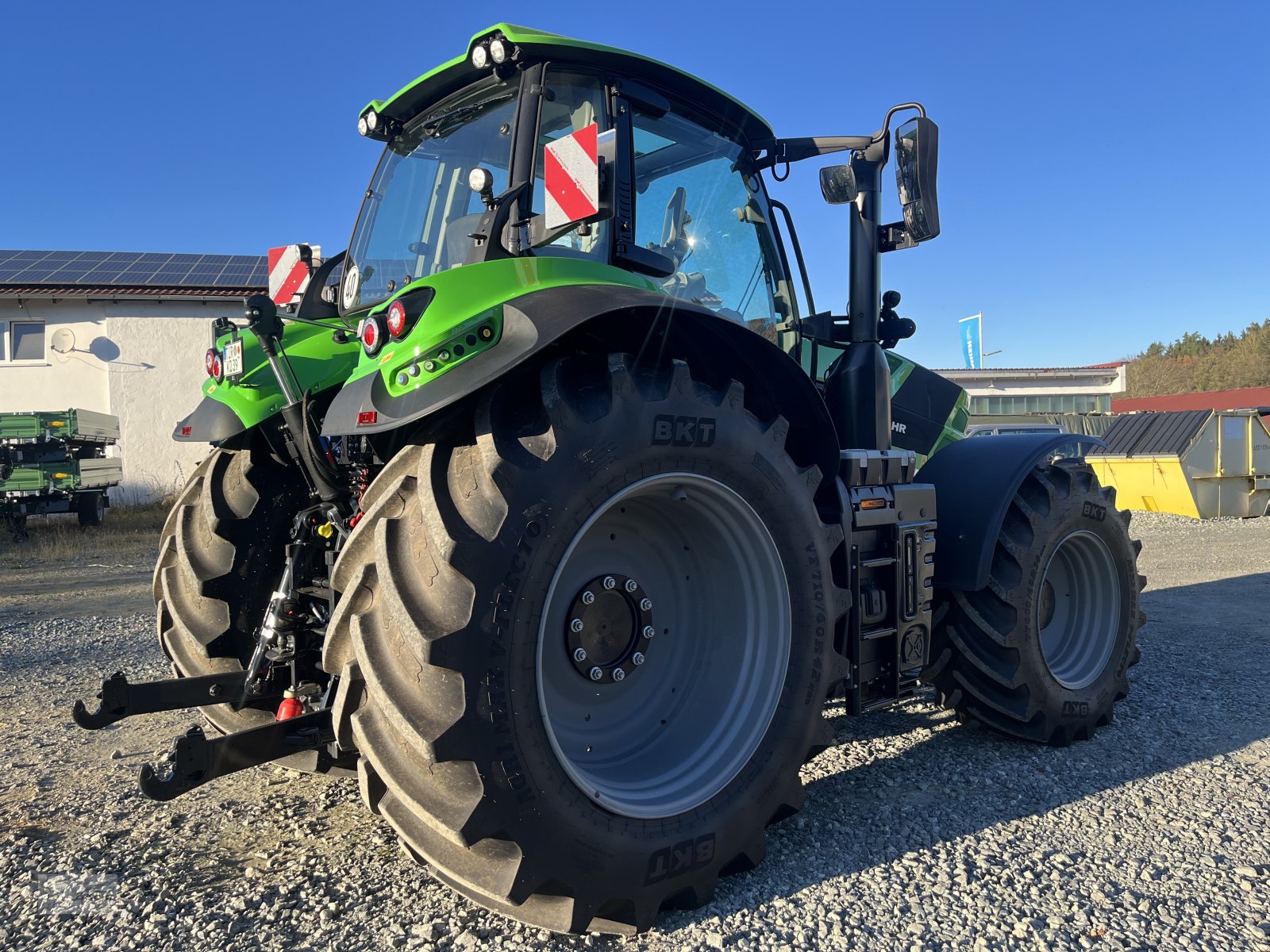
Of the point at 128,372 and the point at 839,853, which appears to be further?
the point at 128,372

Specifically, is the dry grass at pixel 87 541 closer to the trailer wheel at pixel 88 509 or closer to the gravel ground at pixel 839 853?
the trailer wheel at pixel 88 509

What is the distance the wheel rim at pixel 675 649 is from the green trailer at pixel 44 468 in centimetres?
1310

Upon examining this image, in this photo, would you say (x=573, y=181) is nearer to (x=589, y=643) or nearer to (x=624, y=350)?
(x=624, y=350)

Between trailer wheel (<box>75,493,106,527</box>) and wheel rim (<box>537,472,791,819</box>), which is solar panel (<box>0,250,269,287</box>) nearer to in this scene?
trailer wheel (<box>75,493,106,527</box>)

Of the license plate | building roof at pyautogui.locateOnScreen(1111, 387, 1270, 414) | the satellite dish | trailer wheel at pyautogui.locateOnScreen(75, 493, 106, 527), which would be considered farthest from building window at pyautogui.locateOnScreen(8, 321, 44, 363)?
building roof at pyautogui.locateOnScreen(1111, 387, 1270, 414)

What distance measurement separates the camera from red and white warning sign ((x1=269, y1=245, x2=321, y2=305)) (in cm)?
407

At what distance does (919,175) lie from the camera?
3277 millimetres

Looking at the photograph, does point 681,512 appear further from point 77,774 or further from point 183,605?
point 77,774

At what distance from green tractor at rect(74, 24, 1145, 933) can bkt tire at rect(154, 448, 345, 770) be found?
0.01m

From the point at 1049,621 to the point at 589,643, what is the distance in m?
2.65

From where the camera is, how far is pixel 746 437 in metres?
2.67

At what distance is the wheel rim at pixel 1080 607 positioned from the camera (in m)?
4.14

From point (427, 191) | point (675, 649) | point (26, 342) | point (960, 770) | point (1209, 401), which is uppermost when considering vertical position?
point (26, 342)

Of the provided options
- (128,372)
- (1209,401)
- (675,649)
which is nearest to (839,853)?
(675,649)
